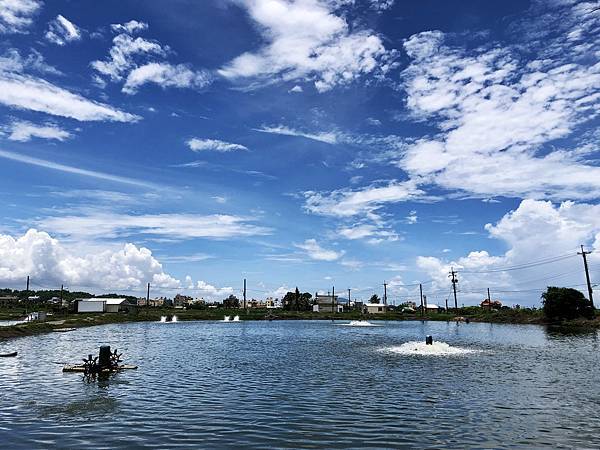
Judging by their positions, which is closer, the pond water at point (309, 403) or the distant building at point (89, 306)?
the pond water at point (309, 403)

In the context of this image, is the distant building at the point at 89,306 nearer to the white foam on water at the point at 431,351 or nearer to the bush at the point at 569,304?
the white foam on water at the point at 431,351

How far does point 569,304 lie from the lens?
408ft

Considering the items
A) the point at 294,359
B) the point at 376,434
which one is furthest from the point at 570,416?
the point at 294,359

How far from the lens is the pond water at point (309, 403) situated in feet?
68.9

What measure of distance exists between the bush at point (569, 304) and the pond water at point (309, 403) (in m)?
82.9

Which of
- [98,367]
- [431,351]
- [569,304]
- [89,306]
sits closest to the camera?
[98,367]

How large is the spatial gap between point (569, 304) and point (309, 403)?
120 metres

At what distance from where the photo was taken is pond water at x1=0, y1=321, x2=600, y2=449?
21.0 m

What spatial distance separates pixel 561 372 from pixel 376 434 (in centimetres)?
Answer: 2758

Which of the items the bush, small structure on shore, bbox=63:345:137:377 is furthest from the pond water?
the bush

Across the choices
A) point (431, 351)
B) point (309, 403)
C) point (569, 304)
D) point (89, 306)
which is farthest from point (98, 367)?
point (89, 306)

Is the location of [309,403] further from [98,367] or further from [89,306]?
[89,306]

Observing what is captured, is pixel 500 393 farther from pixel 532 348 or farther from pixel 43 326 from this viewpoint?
pixel 43 326

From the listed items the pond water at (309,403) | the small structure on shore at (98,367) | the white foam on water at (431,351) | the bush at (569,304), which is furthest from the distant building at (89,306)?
the bush at (569,304)
